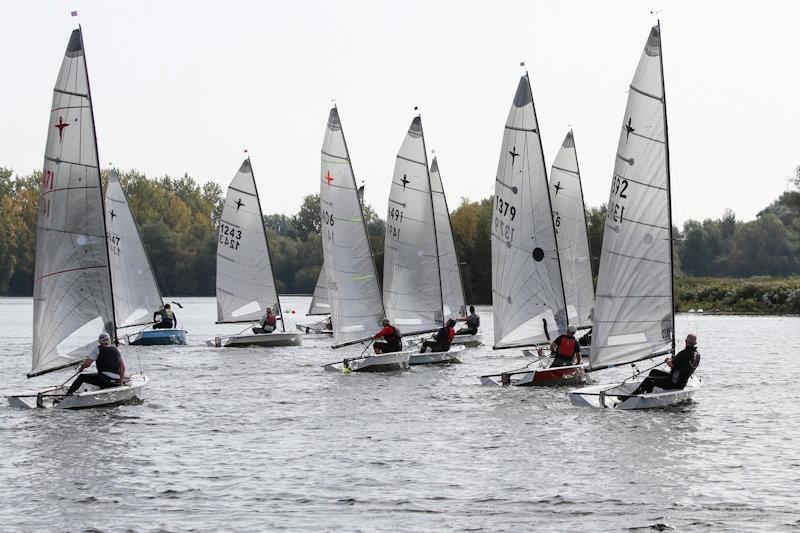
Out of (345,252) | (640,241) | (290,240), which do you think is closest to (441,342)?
(345,252)

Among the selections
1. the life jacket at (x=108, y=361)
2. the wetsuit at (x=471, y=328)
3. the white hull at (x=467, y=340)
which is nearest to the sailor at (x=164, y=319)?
the white hull at (x=467, y=340)

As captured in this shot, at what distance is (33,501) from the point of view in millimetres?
18188

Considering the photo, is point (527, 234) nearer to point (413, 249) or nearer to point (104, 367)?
point (413, 249)

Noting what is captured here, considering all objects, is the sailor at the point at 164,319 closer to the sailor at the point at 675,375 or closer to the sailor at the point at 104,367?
the sailor at the point at 104,367

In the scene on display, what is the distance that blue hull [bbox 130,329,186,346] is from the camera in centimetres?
4956

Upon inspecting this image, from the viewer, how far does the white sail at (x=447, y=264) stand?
170ft

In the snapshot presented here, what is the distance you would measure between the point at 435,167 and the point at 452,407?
26.0m

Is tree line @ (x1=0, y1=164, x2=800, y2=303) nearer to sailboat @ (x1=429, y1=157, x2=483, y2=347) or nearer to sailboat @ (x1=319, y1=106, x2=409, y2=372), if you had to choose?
Answer: sailboat @ (x1=429, y1=157, x2=483, y2=347)

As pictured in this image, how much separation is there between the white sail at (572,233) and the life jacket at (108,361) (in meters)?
21.8

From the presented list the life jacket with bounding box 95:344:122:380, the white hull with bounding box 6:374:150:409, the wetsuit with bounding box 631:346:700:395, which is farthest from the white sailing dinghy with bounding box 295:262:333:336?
Answer: the wetsuit with bounding box 631:346:700:395

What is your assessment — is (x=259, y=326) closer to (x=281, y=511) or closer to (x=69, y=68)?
(x=69, y=68)

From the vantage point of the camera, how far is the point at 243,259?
2013 inches

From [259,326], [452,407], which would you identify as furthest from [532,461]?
[259,326]

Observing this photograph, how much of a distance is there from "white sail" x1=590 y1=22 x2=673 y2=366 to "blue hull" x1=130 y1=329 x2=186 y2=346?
25914 millimetres
